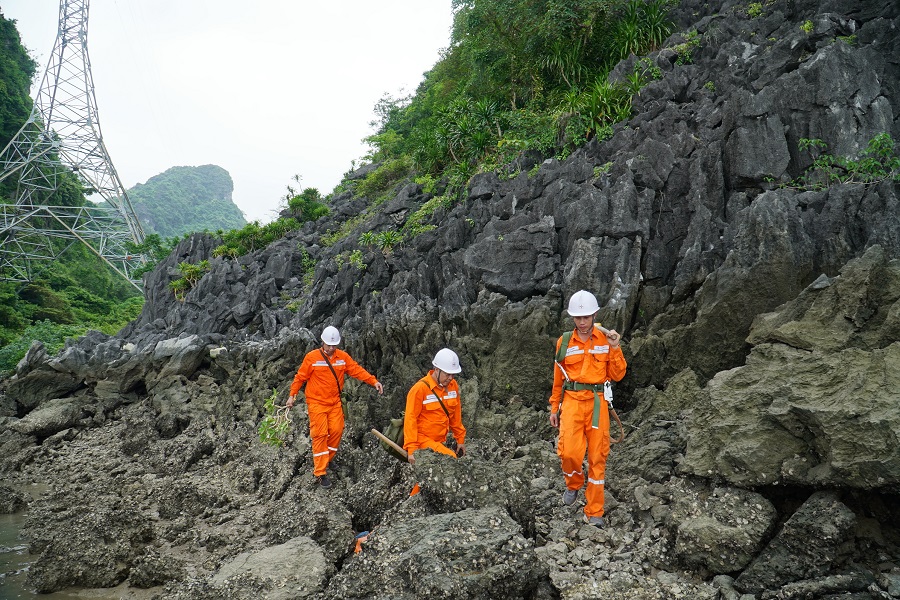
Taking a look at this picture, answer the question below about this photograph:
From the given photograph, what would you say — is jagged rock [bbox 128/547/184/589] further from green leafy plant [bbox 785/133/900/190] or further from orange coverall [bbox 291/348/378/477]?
green leafy plant [bbox 785/133/900/190]

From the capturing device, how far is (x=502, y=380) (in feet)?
25.2

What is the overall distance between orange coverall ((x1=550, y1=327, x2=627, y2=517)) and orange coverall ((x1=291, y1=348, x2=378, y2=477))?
3.59m

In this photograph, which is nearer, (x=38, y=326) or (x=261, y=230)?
(x=261, y=230)

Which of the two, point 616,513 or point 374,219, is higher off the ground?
point 374,219

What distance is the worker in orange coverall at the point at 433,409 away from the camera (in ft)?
19.4

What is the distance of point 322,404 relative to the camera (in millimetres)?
7531

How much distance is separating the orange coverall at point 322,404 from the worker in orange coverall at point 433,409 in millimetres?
1909

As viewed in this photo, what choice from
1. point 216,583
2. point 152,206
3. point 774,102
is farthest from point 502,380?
point 152,206

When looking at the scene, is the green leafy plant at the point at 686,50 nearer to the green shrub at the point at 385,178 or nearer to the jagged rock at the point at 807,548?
the jagged rock at the point at 807,548

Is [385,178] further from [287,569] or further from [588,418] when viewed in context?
[287,569]

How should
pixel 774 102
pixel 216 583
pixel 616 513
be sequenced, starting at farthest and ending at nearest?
pixel 774 102
pixel 616 513
pixel 216 583

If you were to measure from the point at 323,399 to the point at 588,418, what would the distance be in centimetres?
394

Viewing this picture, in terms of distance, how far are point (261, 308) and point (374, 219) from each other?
3.93m

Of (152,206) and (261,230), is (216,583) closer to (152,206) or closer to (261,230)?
(261,230)
